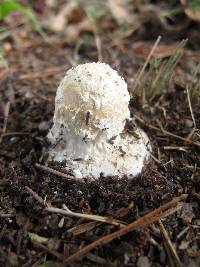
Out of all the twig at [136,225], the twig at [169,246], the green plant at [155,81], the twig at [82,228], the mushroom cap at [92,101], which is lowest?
the twig at [169,246]

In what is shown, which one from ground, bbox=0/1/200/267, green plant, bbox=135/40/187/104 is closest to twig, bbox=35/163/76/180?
ground, bbox=0/1/200/267

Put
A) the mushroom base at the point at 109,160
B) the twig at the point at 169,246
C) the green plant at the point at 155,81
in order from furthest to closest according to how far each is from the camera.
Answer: the green plant at the point at 155,81 < the mushroom base at the point at 109,160 < the twig at the point at 169,246

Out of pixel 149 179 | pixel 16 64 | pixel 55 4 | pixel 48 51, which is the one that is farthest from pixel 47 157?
pixel 55 4

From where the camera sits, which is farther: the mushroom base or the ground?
the mushroom base

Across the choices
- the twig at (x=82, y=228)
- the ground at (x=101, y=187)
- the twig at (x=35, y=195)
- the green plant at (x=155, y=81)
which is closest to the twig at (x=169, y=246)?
the ground at (x=101, y=187)

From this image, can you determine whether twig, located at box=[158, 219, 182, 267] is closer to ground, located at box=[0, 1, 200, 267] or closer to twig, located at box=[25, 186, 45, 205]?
ground, located at box=[0, 1, 200, 267]

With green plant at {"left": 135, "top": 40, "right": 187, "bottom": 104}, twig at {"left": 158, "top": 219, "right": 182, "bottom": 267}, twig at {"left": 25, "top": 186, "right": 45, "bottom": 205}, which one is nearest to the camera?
twig at {"left": 158, "top": 219, "right": 182, "bottom": 267}

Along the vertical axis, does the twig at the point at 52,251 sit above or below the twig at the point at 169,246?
above

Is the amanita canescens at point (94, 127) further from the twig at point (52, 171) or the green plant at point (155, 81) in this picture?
the green plant at point (155, 81)

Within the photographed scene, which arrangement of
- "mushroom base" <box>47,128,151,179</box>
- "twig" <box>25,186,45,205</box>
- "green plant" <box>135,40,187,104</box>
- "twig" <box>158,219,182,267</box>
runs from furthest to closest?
"green plant" <box>135,40,187,104</box>, "mushroom base" <box>47,128,151,179</box>, "twig" <box>25,186,45,205</box>, "twig" <box>158,219,182,267</box>
